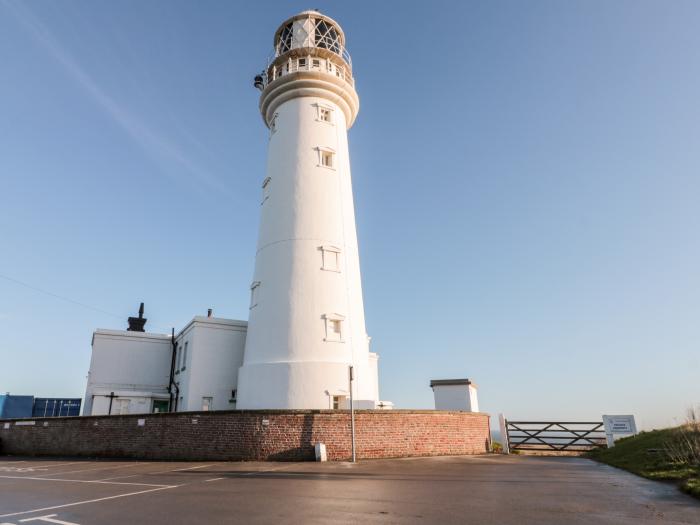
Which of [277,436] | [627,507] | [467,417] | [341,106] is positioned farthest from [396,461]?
[341,106]

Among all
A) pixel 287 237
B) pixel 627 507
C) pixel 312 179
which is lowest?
pixel 627 507

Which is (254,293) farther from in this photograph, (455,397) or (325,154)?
(455,397)

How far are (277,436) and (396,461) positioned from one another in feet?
12.5

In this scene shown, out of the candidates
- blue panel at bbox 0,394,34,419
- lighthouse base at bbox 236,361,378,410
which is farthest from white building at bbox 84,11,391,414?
blue panel at bbox 0,394,34,419

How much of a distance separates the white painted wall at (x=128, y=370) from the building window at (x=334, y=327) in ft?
40.9

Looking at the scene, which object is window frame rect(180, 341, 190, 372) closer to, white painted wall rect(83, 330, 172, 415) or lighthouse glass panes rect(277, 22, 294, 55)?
white painted wall rect(83, 330, 172, 415)

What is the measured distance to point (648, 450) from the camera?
13625 millimetres

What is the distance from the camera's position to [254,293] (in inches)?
801

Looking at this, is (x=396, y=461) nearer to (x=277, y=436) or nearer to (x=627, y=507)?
(x=277, y=436)

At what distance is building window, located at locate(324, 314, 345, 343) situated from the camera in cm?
1811

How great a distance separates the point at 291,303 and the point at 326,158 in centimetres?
736

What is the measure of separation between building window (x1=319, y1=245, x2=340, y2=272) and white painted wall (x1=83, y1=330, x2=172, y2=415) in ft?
42.6

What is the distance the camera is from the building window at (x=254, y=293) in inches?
787

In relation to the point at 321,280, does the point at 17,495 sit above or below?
below
